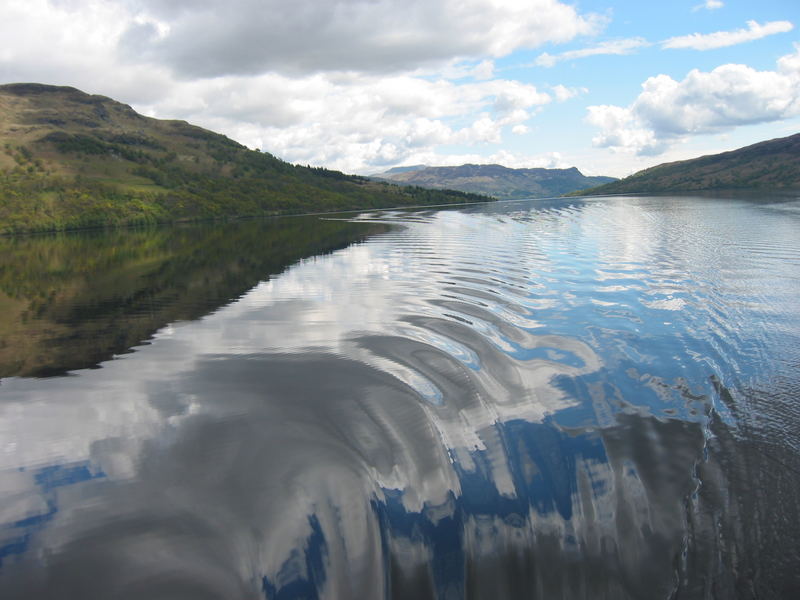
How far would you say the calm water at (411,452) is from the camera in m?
8.46

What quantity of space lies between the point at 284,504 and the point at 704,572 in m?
8.23

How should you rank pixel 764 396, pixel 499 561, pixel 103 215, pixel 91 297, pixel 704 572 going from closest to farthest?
1. pixel 704 572
2. pixel 499 561
3. pixel 764 396
4. pixel 91 297
5. pixel 103 215

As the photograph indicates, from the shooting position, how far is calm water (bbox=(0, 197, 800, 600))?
8.46 metres

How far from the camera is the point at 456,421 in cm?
1317

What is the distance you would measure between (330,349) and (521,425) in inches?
374

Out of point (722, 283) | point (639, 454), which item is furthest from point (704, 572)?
point (722, 283)

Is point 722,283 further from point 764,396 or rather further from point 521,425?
point 521,425

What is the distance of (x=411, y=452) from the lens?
11.8 meters

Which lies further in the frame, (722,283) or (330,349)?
(722,283)

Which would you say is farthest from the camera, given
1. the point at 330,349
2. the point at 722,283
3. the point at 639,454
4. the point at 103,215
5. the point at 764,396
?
the point at 103,215

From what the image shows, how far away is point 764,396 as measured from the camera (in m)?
13.8

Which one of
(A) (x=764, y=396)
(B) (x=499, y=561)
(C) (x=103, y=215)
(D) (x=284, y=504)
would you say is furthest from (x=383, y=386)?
(C) (x=103, y=215)

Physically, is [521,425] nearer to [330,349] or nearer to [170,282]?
[330,349]

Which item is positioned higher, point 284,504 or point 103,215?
point 103,215
